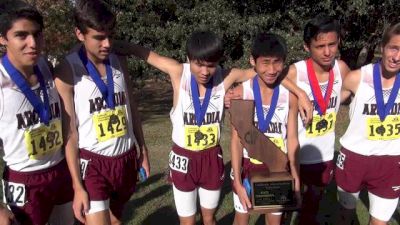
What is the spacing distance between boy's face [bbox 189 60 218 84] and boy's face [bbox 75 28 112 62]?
697 millimetres

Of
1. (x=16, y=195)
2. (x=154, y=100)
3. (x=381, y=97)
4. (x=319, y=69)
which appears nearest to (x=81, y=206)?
(x=16, y=195)

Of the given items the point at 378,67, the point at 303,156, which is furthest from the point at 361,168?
the point at 378,67

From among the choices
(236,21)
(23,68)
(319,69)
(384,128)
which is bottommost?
(384,128)

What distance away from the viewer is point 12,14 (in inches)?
112

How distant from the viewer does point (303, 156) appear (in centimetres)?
394

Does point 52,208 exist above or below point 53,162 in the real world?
below

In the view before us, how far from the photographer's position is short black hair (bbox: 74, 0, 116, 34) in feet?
10.2

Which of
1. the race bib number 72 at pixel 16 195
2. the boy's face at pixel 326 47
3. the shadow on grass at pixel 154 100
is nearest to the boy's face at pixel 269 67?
the boy's face at pixel 326 47

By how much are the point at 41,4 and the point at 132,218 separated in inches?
433

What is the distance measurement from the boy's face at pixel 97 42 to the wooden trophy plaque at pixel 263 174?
39.4 inches

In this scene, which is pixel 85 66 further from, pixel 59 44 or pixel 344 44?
pixel 59 44

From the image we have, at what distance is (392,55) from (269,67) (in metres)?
0.98

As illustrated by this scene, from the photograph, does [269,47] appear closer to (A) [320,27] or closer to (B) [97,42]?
(A) [320,27]

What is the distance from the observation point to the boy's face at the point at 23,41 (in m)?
2.85
